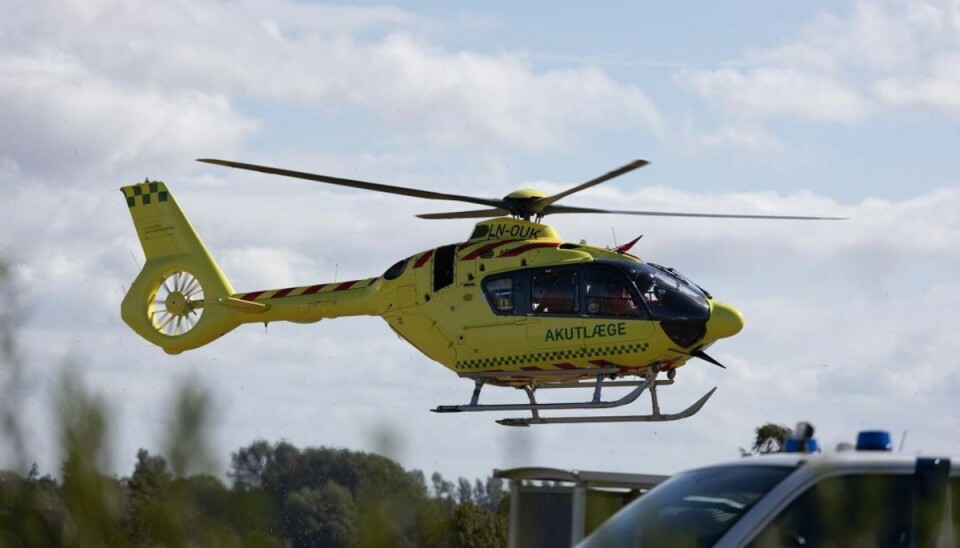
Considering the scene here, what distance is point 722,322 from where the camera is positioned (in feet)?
73.0

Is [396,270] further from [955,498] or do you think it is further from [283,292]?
[955,498]

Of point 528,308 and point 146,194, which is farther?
point 146,194

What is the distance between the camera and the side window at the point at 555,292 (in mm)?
22516

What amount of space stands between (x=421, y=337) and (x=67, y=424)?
21.4 m

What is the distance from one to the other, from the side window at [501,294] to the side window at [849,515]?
53.7 ft

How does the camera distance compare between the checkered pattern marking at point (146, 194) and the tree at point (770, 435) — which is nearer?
the tree at point (770, 435)

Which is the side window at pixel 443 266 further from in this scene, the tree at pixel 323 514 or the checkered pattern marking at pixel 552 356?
the tree at pixel 323 514

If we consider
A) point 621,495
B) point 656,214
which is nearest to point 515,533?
point 621,495

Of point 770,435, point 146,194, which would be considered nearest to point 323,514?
point 770,435

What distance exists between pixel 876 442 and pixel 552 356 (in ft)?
51.1

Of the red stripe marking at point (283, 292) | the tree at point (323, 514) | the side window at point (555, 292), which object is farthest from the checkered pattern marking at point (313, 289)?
the tree at point (323, 514)

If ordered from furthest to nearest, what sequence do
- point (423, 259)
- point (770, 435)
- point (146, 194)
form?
point (146, 194), point (423, 259), point (770, 435)

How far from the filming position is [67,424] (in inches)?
121

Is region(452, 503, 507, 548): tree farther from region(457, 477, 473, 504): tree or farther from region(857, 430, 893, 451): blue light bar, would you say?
region(857, 430, 893, 451): blue light bar
